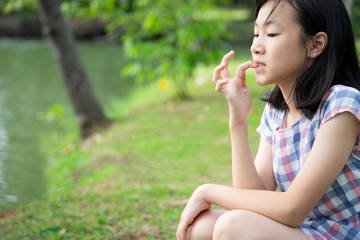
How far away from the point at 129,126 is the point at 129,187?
2111mm

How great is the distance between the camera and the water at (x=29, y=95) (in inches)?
172

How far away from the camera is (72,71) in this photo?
221 inches

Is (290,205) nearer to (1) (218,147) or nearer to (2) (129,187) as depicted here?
(2) (129,187)

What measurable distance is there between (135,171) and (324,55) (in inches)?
106

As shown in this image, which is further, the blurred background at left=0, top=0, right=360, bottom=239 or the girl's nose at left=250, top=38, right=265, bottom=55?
the blurred background at left=0, top=0, right=360, bottom=239

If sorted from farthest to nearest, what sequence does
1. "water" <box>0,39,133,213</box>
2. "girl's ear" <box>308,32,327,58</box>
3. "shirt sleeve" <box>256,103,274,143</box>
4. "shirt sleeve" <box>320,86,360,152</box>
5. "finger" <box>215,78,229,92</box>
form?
1. "water" <box>0,39,133,213</box>
2. "shirt sleeve" <box>256,103,274,143</box>
3. "finger" <box>215,78,229,92</box>
4. "girl's ear" <box>308,32,327,58</box>
5. "shirt sleeve" <box>320,86,360,152</box>

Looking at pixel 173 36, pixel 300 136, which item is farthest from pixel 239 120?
pixel 173 36

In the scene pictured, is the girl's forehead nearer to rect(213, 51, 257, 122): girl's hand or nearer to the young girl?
the young girl

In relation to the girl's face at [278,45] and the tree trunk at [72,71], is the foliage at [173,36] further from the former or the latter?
the girl's face at [278,45]

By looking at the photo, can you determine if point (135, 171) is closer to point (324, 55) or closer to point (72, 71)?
point (72, 71)

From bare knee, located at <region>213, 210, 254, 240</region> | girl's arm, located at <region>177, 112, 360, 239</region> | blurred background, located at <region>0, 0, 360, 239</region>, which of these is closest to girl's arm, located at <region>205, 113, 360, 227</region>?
girl's arm, located at <region>177, 112, 360, 239</region>

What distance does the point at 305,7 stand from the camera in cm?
157

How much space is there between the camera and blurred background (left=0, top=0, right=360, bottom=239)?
318 centimetres

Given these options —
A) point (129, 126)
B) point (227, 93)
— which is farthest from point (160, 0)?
point (227, 93)
